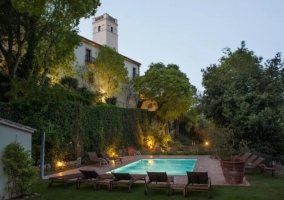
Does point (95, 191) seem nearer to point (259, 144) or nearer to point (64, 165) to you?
point (64, 165)

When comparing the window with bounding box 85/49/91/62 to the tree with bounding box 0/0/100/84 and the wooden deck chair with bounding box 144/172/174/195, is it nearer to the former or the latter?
the tree with bounding box 0/0/100/84

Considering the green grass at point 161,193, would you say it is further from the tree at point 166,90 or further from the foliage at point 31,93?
the tree at point 166,90

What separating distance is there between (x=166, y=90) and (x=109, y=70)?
7.02 m

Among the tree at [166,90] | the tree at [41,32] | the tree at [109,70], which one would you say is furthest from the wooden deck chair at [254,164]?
the tree at [109,70]

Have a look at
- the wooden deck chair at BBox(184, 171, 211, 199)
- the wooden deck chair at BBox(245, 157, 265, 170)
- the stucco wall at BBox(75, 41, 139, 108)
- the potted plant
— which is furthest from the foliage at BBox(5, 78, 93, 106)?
the stucco wall at BBox(75, 41, 139, 108)

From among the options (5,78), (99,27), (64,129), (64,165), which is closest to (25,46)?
(5,78)

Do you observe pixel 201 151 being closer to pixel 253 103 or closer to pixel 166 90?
pixel 253 103

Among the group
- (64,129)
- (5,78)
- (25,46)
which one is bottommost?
(64,129)

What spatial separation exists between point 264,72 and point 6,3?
673 inches

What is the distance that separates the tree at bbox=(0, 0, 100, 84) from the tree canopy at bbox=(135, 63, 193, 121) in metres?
14.3

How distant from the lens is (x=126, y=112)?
26641 mm

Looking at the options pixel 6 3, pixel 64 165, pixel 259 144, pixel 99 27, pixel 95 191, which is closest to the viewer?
pixel 95 191

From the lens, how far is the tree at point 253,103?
17.0 meters

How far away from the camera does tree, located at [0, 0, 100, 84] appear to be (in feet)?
50.6
